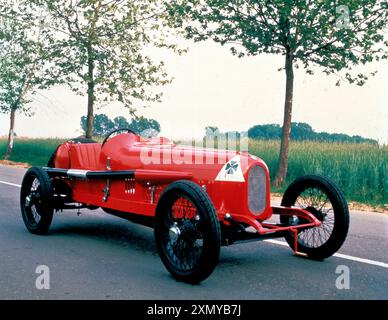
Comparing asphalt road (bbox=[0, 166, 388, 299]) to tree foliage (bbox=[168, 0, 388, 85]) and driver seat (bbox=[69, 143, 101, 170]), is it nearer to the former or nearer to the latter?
driver seat (bbox=[69, 143, 101, 170])

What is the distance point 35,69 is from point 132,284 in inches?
910

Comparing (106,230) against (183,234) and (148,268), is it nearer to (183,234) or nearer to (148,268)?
(148,268)

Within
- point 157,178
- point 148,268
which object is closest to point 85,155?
point 157,178

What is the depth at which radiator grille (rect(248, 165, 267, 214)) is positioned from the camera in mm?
5543

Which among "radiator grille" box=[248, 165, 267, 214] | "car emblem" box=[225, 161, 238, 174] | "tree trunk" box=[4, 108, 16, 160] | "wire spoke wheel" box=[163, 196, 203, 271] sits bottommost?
"wire spoke wheel" box=[163, 196, 203, 271]

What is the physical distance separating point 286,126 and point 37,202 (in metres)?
10.8

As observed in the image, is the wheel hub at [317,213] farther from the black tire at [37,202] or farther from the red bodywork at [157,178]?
the black tire at [37,202]

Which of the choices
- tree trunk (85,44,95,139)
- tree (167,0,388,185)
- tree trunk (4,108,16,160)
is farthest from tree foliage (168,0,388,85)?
tree trunk (4,108,16,160)

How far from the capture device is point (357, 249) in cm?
659

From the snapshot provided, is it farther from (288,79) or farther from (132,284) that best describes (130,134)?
(288,79)

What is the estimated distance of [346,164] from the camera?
575 inches

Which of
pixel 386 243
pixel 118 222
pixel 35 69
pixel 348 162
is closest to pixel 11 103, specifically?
pixel 35 69

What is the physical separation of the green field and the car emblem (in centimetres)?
→ 750

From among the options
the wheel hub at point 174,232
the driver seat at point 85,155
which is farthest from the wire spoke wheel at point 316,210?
the driver seat at point 85,155
